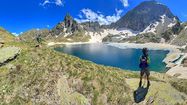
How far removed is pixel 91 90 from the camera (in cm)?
2586

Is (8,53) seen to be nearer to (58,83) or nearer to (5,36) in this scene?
(58,83)

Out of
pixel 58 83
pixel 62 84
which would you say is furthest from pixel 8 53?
pixel 62 84

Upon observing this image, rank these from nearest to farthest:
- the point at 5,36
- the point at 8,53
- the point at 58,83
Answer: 1. the point at 58,83
2. the point at 8,53
3. the point at 5,36

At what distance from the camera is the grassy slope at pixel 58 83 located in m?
24.2

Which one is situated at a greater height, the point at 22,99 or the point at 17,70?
the point at 17,70

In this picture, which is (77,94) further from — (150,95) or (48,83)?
(150,95)

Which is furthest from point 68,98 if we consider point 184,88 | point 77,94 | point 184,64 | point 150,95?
point 184,64

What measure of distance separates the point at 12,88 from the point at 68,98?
203 inches

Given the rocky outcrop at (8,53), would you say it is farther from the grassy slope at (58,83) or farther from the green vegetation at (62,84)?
the grassy slope at (58,83)

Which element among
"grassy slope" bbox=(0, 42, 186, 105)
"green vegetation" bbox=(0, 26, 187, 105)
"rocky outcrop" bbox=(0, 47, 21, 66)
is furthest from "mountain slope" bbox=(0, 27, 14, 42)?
"grassy slope" bbox=(0, 42, 186, 105)

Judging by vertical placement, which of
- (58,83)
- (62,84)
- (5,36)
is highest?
(5,36)

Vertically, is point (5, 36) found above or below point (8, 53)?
above

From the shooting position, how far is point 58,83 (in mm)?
25344

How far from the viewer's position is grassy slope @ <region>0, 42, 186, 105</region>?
24203 mm
